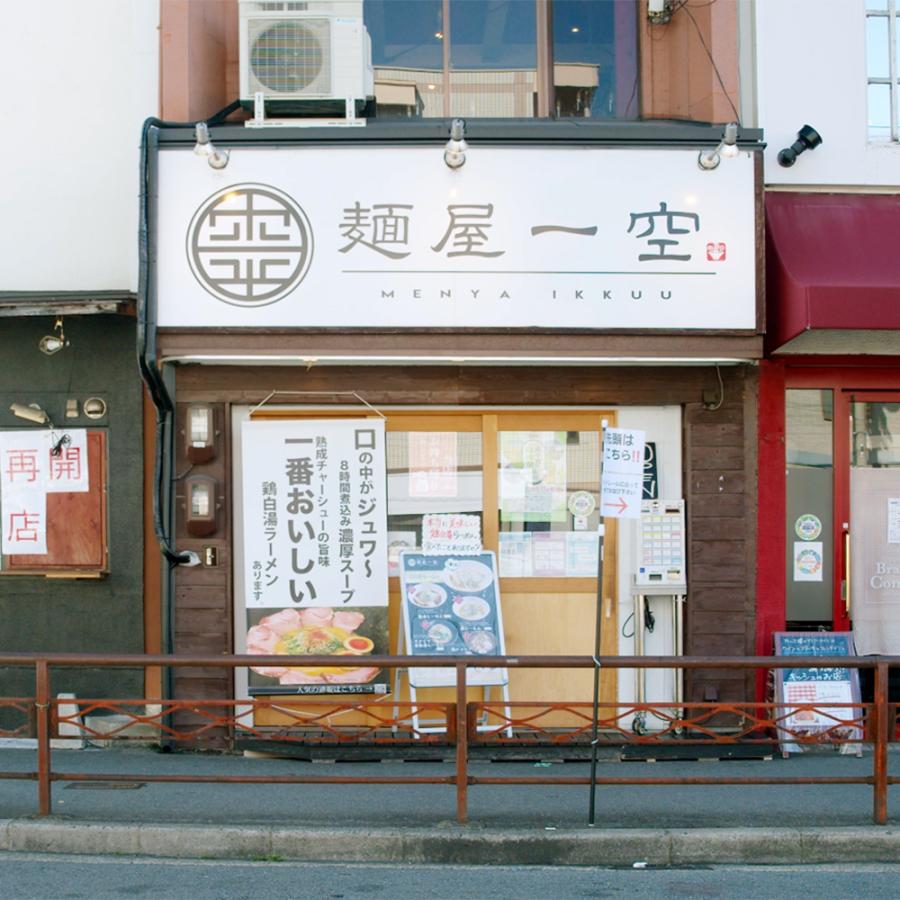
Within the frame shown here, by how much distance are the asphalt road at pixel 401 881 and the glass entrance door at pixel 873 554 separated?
342cm

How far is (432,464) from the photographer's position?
9.98 metres

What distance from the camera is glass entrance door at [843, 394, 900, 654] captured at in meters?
10.0

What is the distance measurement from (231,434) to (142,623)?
1818 millimetres

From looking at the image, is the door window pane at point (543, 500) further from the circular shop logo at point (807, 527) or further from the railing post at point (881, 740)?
the railing post at point (881, 740)

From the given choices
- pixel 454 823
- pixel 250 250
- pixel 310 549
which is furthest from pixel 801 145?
pixel 454 823

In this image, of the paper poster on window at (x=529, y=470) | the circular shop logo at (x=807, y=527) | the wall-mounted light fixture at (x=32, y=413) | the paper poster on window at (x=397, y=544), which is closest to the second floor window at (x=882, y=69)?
the circular shop logo at (x=807, y=527)

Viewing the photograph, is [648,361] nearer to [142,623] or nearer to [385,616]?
[385,616]

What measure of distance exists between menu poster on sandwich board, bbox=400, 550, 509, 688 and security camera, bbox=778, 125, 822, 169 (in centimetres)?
419

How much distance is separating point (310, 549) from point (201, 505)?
990 mm

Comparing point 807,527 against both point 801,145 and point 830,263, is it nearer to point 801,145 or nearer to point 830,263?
point 830,263

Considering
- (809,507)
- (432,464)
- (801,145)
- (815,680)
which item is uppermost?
(801,145)

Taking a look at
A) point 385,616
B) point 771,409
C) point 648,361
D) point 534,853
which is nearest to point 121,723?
point 385,616

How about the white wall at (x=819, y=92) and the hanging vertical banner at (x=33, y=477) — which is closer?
the white wall at (x=819, y=92)

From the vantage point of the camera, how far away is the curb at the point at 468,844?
22.8 feet
